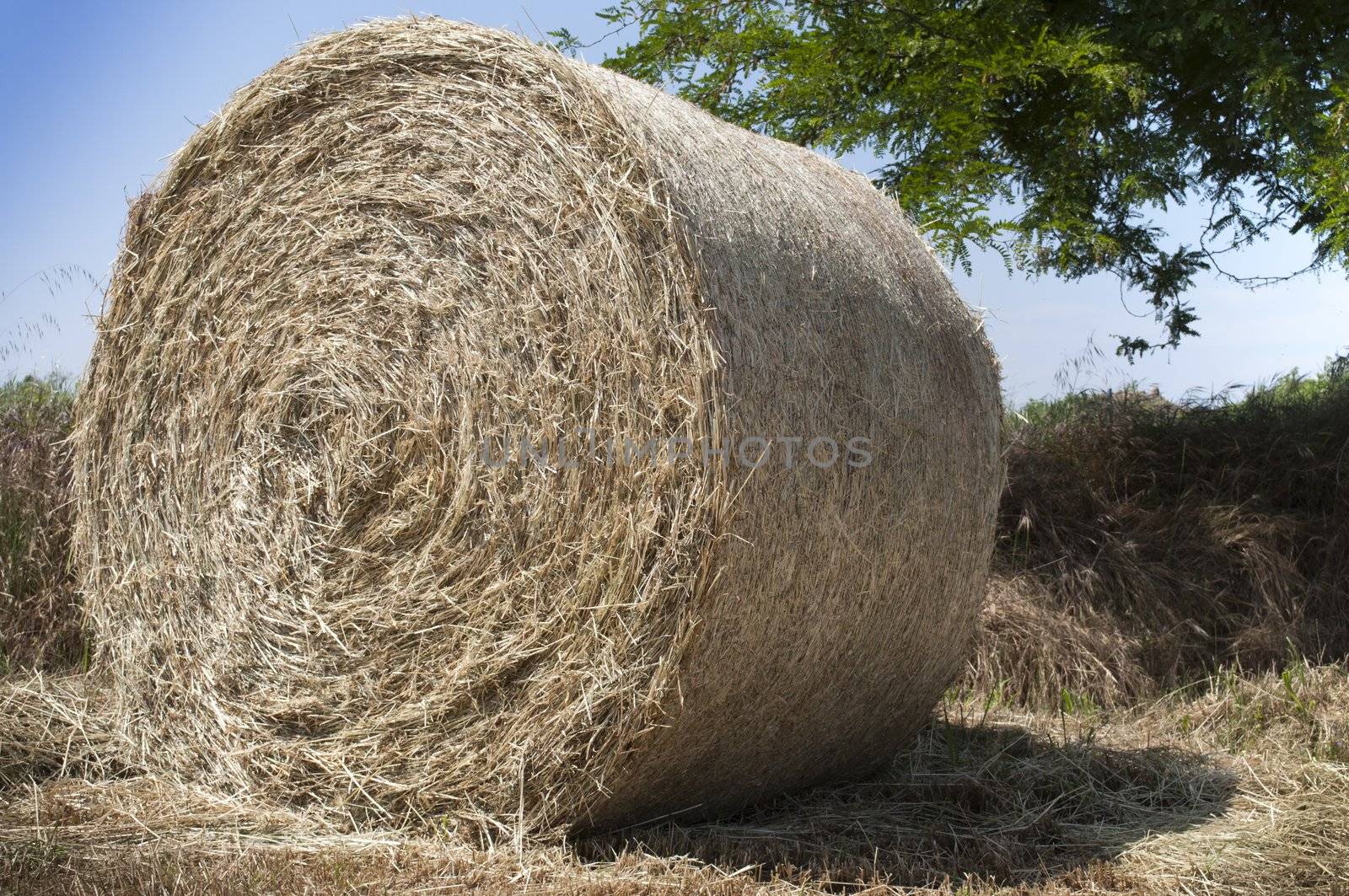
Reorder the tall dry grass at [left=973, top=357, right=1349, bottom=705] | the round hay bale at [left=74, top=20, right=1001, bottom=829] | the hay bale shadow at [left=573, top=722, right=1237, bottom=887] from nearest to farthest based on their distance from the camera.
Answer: the round hay bale at [left=74, top=20, right=1001, bottom=829] → the hay bale shadow at [left=573, top=722, right=1237, bottom=887] → the tall dry grass at [left=973, top=357, right=1349, bottom=705]

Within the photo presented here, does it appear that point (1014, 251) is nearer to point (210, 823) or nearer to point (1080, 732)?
point (1080, 732)

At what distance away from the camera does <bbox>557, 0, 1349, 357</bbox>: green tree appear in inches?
252

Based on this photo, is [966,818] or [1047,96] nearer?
[966,818]

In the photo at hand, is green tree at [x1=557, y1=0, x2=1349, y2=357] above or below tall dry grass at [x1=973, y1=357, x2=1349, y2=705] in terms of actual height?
above

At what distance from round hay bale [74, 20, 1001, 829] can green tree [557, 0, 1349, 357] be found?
2276mm

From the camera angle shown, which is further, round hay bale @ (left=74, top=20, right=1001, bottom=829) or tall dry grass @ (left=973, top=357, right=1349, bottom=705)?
tall dry grass @ (left=973, top=357, right=1349, bottom=705)

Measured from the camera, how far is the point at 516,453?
3660mm

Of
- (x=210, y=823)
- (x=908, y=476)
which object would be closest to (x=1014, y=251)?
(x=908, y=476)

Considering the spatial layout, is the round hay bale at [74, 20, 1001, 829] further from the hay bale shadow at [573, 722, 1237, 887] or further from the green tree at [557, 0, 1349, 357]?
the green tree at [557, 0, 1349, 357]

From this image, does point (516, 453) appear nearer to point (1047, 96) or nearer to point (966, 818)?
point (966, 818)

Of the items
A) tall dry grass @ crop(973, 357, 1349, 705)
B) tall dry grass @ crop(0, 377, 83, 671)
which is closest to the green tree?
tall dry grass @ crop(973, 357, 1349, 705)

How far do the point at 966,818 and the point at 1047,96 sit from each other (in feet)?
16.2

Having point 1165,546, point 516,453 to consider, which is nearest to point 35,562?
point 516,453

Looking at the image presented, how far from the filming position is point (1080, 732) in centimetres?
539
